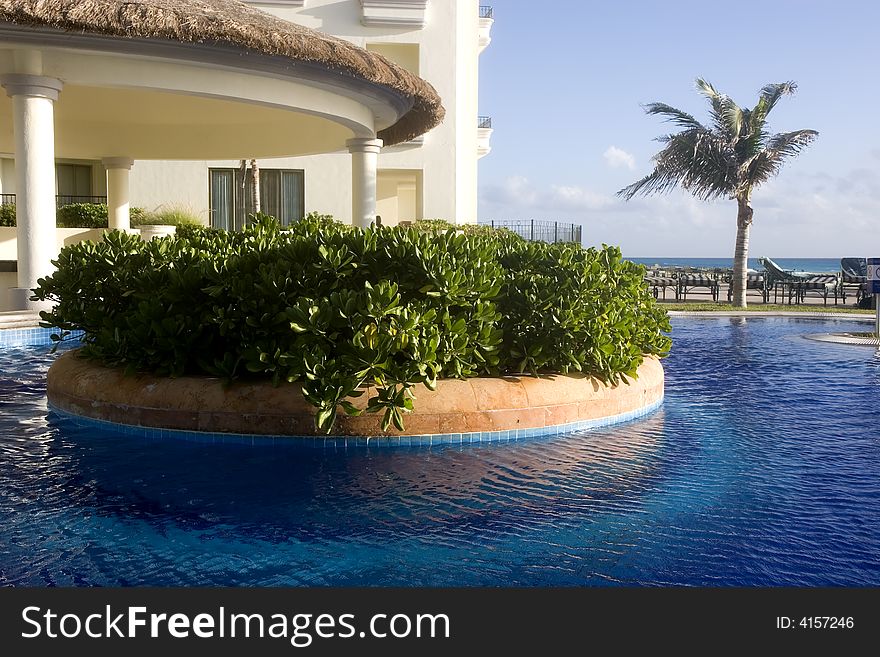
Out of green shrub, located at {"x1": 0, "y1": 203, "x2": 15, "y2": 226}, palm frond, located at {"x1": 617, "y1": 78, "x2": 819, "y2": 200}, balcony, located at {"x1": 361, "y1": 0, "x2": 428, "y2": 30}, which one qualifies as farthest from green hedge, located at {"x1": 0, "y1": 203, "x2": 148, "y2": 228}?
palm frond, located at {"x1": 617, "y1": 78, "x2": 819, "y2": 200}

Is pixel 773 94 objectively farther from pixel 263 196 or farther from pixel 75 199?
pixel 75 199

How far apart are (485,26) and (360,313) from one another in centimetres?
3174

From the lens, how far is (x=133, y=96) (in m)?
16.8

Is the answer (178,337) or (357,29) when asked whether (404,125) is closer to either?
(357,29)

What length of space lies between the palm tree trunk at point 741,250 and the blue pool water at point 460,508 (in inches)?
701

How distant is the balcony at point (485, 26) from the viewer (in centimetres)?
3531

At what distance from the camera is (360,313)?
21.5ft

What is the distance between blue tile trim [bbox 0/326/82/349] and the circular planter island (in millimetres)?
6211

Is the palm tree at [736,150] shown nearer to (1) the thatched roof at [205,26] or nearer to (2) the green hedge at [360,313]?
(1) the thatched roof at [205,26]

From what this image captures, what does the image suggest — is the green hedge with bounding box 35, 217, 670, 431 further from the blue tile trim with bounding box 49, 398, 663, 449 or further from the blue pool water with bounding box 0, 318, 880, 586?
the blue pool water with bounding box 0, 318, 880, 586

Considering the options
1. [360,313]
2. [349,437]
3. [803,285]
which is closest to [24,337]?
[349,437]

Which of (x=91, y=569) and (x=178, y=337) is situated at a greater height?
(x=178, y=337)

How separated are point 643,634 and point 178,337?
17.1ft

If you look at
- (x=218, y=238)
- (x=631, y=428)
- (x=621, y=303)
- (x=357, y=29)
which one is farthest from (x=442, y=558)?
(x=357, y=29)
